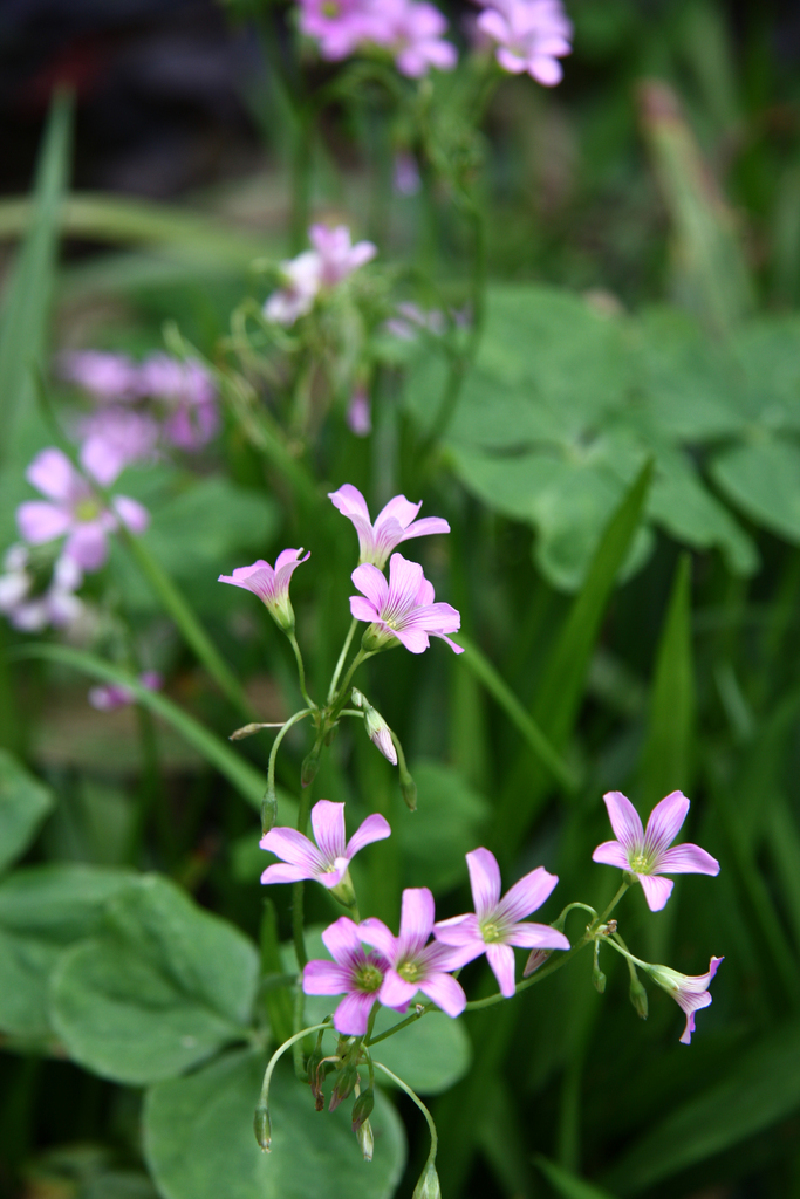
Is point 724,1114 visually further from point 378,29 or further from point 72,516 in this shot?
point 378,29

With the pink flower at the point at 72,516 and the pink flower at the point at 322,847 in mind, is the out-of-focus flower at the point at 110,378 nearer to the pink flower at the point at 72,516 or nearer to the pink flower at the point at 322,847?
the pink flower at the point at 72,516

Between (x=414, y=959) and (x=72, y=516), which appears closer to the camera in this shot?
(x=414, y=959)

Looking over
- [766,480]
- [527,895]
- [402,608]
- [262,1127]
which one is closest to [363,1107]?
[262,1127]

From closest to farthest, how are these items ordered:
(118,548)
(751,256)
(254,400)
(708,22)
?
(254,400)
(118,548)
(751,256)
(708,22)

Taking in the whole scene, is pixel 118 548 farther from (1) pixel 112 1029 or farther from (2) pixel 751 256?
(2) pixel 751 256

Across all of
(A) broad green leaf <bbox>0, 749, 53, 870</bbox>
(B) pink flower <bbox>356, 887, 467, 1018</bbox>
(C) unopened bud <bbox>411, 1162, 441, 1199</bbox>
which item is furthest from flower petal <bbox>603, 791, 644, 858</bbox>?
(A) broad green leaf <bbox>0, 749, 53, 870</bbox>

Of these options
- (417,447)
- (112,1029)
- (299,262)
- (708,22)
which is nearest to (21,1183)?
(112,1029)
